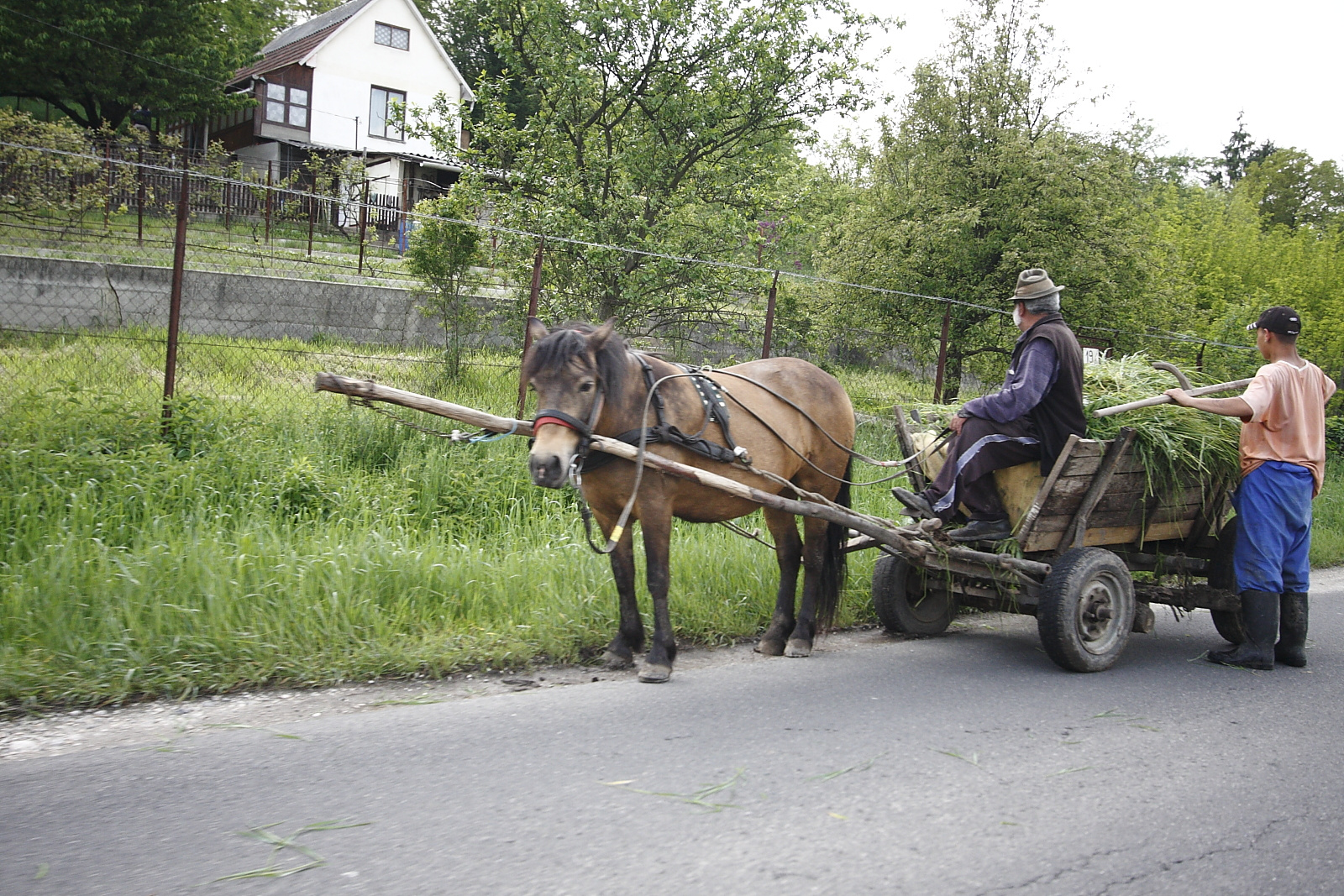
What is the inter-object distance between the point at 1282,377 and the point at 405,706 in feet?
16.4

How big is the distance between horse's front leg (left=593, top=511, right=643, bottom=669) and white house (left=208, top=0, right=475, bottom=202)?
1218 inches

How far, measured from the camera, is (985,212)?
Answer: 11.9 metres

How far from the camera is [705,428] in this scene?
5.07 meters

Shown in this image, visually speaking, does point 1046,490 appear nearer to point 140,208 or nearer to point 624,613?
point 624,613

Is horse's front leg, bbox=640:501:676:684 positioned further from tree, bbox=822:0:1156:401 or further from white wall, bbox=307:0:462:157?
white wall, bbox=307:0:462:157

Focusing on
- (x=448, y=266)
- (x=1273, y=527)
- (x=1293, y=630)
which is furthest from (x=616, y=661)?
(x=448, y=266)

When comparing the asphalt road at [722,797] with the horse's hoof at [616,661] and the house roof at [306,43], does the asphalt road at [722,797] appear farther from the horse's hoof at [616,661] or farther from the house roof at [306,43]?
the house roof at [306,43]

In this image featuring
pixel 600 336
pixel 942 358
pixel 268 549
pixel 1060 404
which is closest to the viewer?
pixel 600 336

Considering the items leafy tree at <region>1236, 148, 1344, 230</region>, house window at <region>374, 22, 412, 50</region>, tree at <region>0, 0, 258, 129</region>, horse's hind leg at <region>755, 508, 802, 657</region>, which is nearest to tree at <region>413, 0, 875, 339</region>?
horse's hind leg at <region>755, 508, 802, 657</region>

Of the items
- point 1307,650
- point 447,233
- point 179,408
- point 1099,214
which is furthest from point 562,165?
point 1307,650

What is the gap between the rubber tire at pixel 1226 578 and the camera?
18.8ft

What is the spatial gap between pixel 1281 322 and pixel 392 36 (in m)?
37.8

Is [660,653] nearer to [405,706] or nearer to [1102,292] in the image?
[405,706]

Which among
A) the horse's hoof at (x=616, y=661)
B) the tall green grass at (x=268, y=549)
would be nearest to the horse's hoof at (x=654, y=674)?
the horse's hoof at (x=616, y=661)
